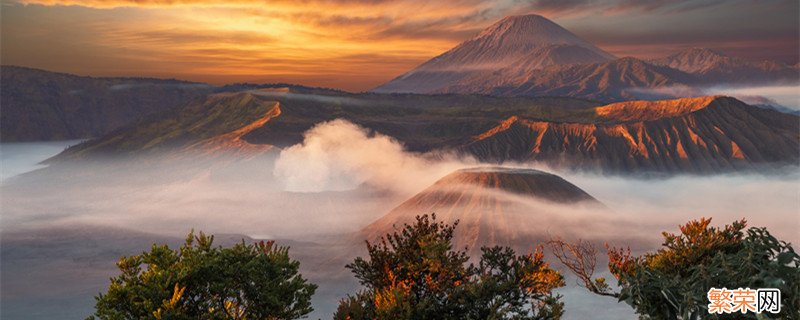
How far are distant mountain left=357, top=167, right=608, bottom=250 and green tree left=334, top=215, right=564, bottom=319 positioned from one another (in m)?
113

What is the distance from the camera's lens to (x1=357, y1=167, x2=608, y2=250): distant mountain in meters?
152

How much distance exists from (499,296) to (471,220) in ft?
413

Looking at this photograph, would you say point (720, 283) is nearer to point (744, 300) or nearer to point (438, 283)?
point (744, 300)

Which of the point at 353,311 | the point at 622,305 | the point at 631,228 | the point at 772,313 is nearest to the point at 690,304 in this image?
the point at 772,313

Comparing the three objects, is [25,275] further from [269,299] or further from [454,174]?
[269,299]

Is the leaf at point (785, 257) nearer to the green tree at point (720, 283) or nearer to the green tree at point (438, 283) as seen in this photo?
the green tree at point (720, 283)

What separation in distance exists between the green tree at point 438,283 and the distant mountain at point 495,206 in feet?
372

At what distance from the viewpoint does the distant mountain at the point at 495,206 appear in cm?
15225

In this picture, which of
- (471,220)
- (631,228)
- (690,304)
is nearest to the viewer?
(690,304)

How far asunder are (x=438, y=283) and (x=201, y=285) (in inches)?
400

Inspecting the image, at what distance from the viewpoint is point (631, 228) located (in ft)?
609

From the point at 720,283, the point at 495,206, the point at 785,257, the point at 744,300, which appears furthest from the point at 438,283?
the point at 495,206

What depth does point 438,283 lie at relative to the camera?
2986cm

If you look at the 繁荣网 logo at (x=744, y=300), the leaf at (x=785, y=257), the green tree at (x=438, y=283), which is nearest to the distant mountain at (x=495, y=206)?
the green tree at (x=438, y=283)
